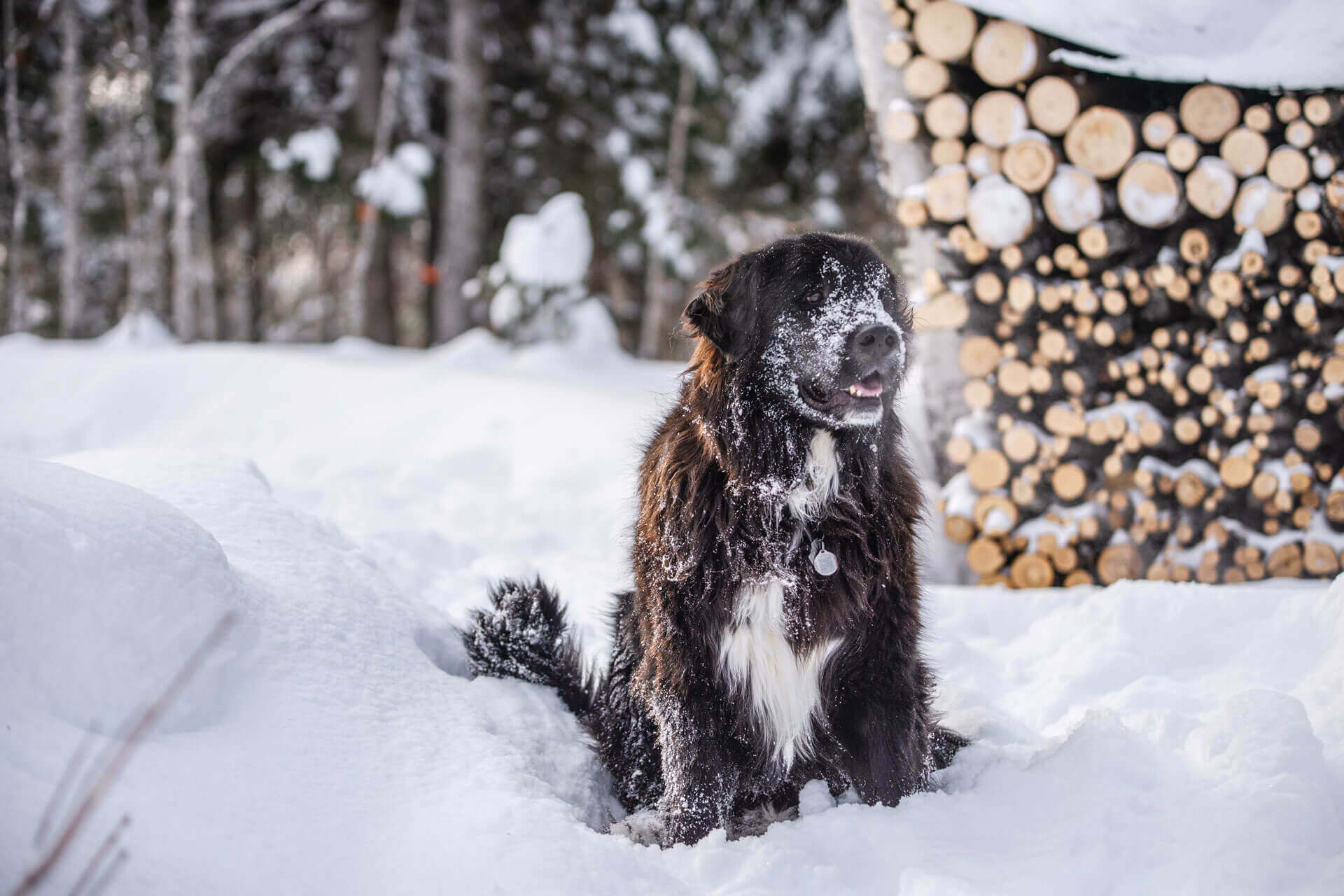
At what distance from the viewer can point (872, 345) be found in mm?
2137

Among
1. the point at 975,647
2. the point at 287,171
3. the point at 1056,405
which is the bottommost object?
the point at 975,647

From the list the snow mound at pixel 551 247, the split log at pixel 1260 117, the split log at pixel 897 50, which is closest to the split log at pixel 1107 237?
the split log at pixel 1260 117

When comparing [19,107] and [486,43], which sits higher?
[486,43]

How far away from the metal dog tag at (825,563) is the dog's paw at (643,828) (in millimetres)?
789

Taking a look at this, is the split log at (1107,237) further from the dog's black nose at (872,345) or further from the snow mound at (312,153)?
the snow mound at (312,153)

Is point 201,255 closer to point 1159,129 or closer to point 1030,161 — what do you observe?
point 1030,161

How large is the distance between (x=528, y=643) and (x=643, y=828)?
0.75m

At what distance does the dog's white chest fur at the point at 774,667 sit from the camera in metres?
2.13

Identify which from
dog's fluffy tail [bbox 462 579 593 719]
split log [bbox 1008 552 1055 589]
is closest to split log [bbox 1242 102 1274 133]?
split log [bbox 1008 552 1055 589]

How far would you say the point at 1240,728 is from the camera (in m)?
1.97

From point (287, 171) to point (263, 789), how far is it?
39.3ft

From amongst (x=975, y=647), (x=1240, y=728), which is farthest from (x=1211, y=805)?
(x=975, y=647)

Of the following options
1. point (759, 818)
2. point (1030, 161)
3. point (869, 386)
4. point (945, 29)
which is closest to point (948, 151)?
point (1030, 161)

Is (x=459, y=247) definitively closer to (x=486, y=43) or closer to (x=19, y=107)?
(x=486, y=43)
